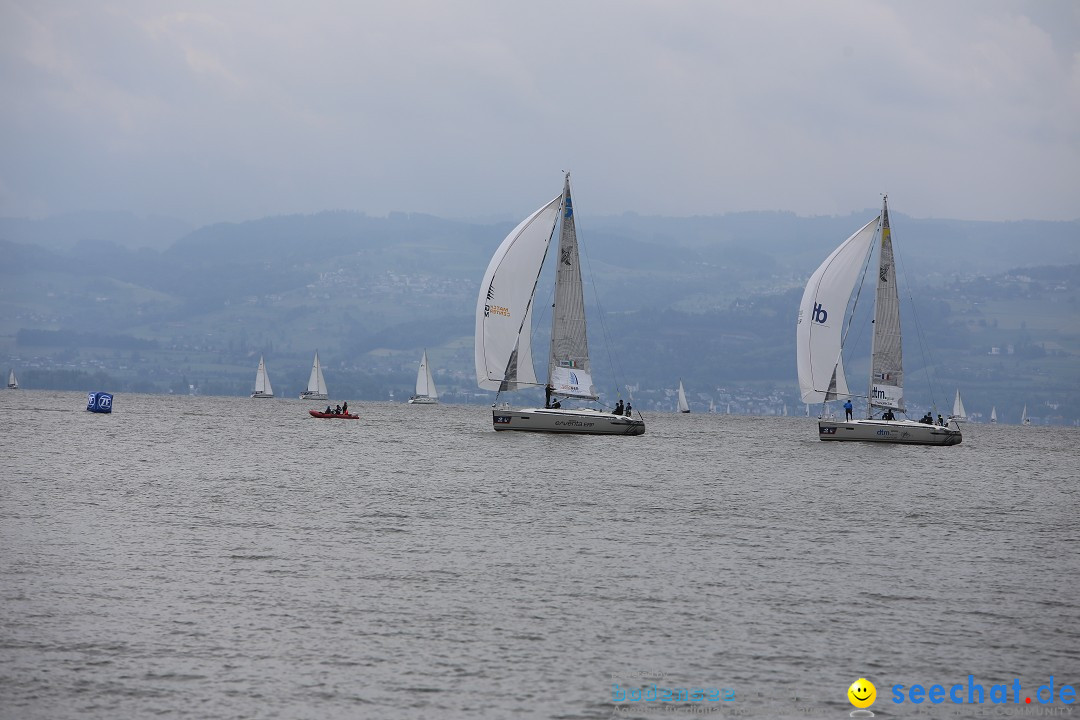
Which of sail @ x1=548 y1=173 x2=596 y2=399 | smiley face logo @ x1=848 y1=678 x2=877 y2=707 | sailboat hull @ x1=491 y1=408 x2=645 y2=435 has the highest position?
sail @ x1=548 y1=173 x2=596 y2=399

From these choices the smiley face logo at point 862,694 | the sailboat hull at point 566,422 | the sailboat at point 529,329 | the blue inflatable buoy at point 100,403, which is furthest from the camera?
the blue inflatable buoy at point 100,403

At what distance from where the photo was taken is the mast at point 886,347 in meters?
73.7

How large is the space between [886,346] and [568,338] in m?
18.9

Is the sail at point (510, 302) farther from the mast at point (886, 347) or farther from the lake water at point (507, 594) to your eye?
the mast at point (886, 347)

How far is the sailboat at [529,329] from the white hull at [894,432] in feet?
50.8

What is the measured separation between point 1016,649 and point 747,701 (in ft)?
20.7

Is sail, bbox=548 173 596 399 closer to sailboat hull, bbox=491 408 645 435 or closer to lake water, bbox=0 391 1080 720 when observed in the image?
sailboat hull, bbox=491 408 645 435

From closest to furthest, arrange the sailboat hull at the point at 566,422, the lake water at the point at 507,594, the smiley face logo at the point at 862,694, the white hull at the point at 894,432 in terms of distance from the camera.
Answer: the smiley face logo at the point at 862,694, the lake water at the point at 507,594, the sailboat hull at the point at 566,422, the white hull at the point at 894,432

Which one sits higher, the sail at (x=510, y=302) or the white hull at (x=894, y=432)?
the sail at (x=510, y=302)

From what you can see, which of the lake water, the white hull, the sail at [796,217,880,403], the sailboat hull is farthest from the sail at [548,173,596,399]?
the white hull

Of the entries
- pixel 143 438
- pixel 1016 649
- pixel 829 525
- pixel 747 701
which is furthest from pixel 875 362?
pixel 747 701

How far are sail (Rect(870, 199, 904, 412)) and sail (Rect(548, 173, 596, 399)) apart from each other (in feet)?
54.8

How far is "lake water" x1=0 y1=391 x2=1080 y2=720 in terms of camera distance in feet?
64.0

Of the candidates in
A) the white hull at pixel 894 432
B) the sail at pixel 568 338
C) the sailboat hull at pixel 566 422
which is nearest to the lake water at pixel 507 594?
the sailboat hull at pixel 566 422
